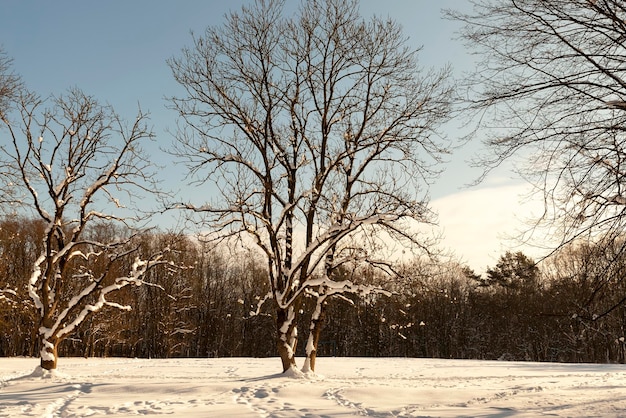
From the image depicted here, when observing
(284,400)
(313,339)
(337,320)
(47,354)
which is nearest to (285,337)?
(313,339)

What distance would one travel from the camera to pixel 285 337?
13.5 meters

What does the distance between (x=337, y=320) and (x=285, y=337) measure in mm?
36444

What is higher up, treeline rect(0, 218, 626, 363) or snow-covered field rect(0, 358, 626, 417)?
treeline rect(0, 218, 626, 363)

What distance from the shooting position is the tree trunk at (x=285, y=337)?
43.8 ft

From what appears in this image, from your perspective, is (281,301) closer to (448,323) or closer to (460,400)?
(460,400)

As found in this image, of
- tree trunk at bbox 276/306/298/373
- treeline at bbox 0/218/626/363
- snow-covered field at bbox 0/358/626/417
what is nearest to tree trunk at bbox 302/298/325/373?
tree trunk at bbox 276/306/298/373

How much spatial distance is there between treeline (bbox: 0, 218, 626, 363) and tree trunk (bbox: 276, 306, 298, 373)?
77.1 feet

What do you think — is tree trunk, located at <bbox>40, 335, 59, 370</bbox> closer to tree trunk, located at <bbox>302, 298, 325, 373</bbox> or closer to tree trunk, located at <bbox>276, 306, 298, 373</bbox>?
tree trunk, located at <bbox>276, 306, 298, 373</bbox>

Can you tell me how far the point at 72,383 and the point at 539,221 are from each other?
421 inches

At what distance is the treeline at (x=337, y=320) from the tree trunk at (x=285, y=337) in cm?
2350

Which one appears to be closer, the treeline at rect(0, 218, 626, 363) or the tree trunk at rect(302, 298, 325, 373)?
the tree trunk at rect(302, 298, 325, 373)

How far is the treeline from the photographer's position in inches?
1508

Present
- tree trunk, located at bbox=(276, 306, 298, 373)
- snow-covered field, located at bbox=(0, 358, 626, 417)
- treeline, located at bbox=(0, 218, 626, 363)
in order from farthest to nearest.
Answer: treeline, located at bbox=(0, 218, 626, 363), tree trunk, located at bbox=(276, 306, 298, 373), snow-covered field, located at bbox=(0, 358, 626, 417)

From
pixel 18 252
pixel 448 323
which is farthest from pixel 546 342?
pixel 18 252
